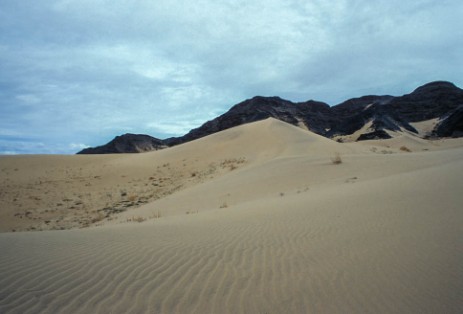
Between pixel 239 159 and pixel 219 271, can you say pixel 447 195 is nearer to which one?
pixel 219 271

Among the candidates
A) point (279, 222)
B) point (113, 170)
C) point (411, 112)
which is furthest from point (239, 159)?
point (411, 112)

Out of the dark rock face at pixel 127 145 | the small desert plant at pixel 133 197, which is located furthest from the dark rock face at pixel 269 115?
the small desert plant at pixel 133 197

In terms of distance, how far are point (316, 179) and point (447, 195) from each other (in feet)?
21.9

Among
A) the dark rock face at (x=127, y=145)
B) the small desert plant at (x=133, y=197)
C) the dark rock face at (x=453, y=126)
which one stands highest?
the dark rock face at (x=127, y=145)

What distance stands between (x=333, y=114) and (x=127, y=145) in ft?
227

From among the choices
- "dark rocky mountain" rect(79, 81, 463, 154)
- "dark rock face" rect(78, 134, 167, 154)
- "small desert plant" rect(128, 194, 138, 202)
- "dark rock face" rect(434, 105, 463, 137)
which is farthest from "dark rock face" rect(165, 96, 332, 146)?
"small desert plant" rect(128, 194, 138, 202)

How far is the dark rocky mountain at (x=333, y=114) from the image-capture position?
65.9 metres

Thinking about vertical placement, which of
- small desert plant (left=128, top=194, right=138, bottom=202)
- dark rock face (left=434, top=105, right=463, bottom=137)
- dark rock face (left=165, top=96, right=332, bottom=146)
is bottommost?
small desert plant (left=128, top=194, right=138, bottom=202)

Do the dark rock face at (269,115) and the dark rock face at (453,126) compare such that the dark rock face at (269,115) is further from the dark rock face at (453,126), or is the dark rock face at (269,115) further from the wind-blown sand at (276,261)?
the wind-blown sand at (276,261)

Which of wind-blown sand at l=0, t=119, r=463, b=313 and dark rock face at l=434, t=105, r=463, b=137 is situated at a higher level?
dark rock face at l=434, t=105, r=463, b=137

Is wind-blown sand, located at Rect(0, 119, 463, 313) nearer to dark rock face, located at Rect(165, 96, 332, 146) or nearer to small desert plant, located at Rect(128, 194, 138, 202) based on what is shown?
small desert plant, located at Rect(128, 194, 138, 202)

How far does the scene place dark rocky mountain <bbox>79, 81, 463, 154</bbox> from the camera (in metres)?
65.9

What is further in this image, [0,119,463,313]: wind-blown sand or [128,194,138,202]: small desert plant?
[128,194,138,202]: small desert plant

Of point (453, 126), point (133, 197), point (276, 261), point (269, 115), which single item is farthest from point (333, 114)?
point (276, 261)
